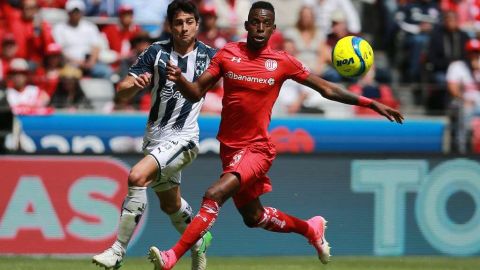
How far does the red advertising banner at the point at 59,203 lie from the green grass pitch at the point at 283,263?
408 mm

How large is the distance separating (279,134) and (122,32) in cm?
391

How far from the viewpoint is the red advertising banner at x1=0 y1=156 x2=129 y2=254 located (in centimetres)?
1373

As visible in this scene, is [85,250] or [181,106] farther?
[85,250]

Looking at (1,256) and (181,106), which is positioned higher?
(181,106)

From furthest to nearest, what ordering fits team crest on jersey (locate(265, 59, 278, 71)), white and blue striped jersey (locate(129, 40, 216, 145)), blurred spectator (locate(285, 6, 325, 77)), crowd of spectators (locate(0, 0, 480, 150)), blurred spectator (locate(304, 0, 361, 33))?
1. blurred spectator (locate(304, 0, 361, 33))
2. blurred spectator (locate(285, 6, 325, 77))
3. crowd of spectators (locate(0, 0, 480, 150))
4. white and blue striped jersey (locate(129, 40, 216, 145))
5. team crest on jersey (locate(265, 59, 278, 71))

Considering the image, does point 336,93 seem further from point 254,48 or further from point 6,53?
point 6,53

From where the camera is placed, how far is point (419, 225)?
14.4m

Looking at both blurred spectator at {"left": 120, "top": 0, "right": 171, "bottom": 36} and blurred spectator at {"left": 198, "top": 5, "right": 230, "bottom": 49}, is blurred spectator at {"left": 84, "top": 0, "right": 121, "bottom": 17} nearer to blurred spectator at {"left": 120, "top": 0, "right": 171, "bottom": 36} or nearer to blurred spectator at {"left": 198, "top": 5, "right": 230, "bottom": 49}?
blurred spectator at {"left": 120, "top": 0, "right": 171, "bottom": 36}

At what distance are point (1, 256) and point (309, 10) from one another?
6.89 m

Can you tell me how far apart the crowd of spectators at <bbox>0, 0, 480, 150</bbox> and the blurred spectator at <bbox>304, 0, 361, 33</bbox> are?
2 centimetres

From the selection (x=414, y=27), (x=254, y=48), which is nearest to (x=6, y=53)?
(x=414, y=27)

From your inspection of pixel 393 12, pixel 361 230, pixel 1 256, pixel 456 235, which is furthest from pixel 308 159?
pixel 393 12

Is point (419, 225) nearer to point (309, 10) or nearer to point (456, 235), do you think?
point (456, 235)

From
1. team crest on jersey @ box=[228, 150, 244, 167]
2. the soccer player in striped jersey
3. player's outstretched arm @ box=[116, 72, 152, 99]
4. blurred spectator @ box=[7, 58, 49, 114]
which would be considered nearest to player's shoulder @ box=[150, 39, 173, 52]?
the soccer player in striped jersey
